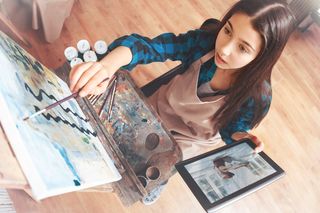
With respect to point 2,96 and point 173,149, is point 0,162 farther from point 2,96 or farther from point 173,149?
point 173,149

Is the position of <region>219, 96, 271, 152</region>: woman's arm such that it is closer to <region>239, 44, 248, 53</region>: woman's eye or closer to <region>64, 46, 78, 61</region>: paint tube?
<region>239, 44, 248, 53</region>: woman's eye

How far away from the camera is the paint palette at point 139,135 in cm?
86

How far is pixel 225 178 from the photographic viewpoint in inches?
28.8

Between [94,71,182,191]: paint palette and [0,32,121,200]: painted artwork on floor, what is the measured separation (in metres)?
0.10

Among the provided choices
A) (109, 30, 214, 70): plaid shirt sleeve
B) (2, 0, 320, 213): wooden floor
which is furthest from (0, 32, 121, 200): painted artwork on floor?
(2, 0, 320, 213): wooden floor

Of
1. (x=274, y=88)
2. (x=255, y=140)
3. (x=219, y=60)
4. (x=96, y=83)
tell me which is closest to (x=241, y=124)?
(x=255, y=140)

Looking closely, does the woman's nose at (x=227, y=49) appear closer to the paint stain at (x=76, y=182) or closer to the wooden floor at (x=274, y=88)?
the paint stain at (x=76, y=182)

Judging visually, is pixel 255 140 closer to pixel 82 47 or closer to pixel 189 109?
pixel 189 109

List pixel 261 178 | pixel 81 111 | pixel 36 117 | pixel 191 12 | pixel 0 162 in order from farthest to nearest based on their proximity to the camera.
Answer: pixel 191 12, pixel 81 111, pixel 261 178, pixel 36 117, pixel 0 162

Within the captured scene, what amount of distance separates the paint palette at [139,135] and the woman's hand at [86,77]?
0.23 metres

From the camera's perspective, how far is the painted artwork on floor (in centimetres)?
47

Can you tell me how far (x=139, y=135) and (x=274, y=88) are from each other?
1282 millimetres

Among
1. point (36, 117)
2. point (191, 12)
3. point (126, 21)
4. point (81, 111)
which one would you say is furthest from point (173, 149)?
point (191, 12)

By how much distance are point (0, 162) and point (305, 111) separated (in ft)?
6.04
